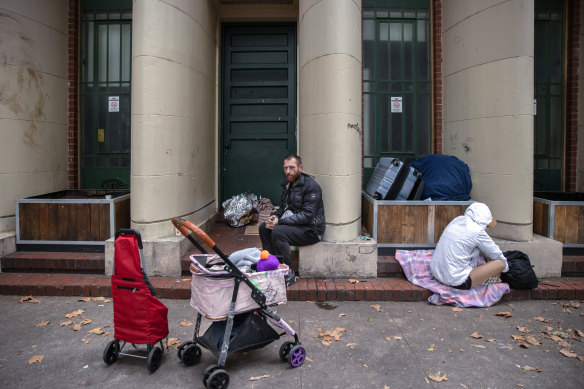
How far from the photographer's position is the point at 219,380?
3.19m

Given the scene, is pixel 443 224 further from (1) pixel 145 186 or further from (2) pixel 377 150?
(1) pixel 145 186

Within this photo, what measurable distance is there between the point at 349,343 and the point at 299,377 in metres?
0.77

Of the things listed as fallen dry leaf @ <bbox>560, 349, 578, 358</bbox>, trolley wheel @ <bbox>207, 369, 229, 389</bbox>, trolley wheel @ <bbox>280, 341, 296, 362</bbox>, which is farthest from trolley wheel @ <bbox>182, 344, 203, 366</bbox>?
fallen dry leaf @ <bbox>560, 349, 578, 358</bbox>

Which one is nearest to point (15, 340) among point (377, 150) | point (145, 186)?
point (145, 186)

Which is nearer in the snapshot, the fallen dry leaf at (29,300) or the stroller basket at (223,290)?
the stroller basket at (223,290)

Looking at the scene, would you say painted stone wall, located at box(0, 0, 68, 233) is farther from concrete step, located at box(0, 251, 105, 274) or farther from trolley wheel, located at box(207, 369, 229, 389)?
trolley wheel, located at box(207, 369, 229, 389)

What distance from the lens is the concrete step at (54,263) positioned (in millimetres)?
5684

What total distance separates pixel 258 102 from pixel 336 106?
275cm

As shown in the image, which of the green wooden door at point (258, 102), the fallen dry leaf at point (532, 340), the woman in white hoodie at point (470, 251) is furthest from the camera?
the green wooden door at point (258, 102)

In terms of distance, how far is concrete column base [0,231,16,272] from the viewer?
5.82 metres

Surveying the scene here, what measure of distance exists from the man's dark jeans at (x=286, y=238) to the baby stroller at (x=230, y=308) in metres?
1.58

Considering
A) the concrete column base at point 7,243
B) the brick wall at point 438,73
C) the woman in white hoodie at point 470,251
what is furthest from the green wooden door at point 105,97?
the woman in white hoodie at point 470,251

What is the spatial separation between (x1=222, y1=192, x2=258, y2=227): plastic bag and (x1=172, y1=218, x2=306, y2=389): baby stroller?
361cm

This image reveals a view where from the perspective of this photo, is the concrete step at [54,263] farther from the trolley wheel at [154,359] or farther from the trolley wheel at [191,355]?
the trolley wheel at [191,355]
